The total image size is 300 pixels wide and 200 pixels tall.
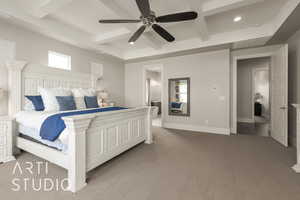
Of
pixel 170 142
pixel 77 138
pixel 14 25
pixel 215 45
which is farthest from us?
pixel 215 45

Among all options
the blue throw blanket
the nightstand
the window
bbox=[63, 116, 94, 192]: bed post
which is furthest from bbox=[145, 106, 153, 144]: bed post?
the window

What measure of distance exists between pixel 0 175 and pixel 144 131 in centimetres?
242

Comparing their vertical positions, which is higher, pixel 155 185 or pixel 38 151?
pixel 38 151

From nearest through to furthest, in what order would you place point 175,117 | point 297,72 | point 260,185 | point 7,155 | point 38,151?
1. point 260,185
2. point 38,151
3. point 7,155
4. point 297,72
5. point 175,117

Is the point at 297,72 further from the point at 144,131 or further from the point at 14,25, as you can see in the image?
the point at 14,25

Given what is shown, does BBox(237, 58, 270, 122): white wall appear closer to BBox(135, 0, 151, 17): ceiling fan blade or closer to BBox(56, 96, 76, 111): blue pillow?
BBox(135, 0, 151, 17): ceiling fan blade

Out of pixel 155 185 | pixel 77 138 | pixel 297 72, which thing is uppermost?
pixel 297 72

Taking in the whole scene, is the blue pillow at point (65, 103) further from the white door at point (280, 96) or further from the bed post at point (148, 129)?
the white door at point (280, 96)

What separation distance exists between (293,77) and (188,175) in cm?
357

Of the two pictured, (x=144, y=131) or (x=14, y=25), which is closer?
(x=14, y=25)

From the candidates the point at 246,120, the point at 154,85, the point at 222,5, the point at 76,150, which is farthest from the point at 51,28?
the point at 246,120

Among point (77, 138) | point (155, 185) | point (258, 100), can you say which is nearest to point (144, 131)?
point (155, 185)

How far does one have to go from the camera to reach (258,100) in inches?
305

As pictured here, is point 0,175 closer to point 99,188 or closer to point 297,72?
point 99,188
